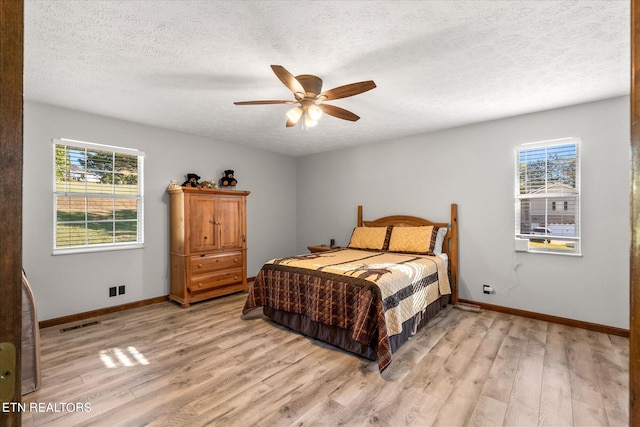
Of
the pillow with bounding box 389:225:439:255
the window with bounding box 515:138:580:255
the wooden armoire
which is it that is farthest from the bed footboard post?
the wooden armoire

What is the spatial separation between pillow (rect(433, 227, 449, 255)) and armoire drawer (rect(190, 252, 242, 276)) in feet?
9.54

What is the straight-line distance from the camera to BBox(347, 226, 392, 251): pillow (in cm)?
440

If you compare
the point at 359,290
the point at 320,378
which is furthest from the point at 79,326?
the point at 359,290

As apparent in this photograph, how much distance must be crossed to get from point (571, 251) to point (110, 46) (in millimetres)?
4836

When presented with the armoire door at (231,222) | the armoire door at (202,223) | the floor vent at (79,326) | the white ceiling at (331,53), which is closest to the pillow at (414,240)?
the white ceiling at (331,53)

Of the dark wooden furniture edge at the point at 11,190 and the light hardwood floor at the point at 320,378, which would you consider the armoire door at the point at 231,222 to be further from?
the dark wooden furniture edge at the point at 11,190

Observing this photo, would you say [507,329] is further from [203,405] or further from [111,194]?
[111,194]

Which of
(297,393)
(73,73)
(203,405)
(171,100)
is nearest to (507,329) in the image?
(297,393)

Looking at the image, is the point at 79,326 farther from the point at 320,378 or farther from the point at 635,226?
the point at 635,226

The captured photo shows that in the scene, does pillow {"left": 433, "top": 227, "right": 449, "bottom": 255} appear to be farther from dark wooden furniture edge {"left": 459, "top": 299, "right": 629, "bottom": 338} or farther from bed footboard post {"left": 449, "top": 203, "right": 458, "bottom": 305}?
dark wooden furniture edge {"left": 459, "top": 299, "right": 629, "bottom": 338}

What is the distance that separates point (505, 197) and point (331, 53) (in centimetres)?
291

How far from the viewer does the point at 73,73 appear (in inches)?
101

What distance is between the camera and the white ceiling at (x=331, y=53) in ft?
5.94

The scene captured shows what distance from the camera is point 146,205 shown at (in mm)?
4051
